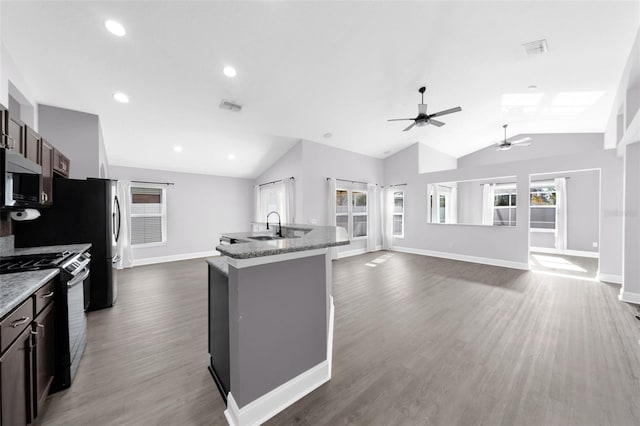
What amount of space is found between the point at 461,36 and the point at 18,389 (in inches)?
195

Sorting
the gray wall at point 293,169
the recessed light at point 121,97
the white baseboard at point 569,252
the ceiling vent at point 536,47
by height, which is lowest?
the white baseboard at point 569,252

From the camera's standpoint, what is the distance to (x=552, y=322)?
275 centimetres

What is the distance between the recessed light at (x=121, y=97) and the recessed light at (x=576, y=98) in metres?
7.42

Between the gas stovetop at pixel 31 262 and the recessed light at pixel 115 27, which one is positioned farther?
the recessed light at pixel 115 27

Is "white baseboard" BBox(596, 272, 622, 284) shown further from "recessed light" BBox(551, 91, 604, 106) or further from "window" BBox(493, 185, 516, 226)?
"recessed light" BBox(551, 91, 604, 106)

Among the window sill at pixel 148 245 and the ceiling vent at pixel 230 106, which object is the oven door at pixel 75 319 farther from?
the window sill at pixel 148 245

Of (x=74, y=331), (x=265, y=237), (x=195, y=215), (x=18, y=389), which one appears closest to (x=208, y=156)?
(x=195, y=215)

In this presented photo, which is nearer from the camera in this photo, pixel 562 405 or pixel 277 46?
pixel 562 405

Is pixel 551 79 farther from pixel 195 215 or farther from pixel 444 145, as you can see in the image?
pixel 195 215

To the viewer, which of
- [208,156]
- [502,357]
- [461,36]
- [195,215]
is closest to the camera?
[502,357]

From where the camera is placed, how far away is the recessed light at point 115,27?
2352 mm

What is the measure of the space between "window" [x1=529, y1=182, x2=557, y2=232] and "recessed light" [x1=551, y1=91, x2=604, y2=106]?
9.63 ft

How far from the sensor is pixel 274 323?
1490 millimetres

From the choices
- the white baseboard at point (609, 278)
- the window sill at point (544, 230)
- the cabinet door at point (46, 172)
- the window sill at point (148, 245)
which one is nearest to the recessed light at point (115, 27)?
the cabinet door at point (46, 172)
